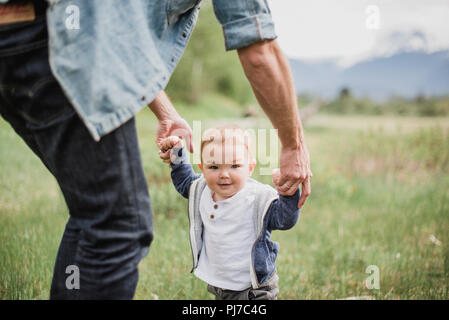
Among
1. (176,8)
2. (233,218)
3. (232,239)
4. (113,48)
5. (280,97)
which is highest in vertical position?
(176,8)

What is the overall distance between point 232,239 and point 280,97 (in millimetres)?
908

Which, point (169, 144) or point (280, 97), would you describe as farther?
point (169, 144)

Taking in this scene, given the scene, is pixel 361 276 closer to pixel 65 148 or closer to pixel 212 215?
pixel 212 215

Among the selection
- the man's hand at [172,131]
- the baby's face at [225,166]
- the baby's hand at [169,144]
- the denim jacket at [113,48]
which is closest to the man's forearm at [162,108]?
the man's hand at [172,131]


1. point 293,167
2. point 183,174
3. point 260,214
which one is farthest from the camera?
point 183,174

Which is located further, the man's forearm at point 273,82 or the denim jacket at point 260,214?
the denim jacket at point 260,214

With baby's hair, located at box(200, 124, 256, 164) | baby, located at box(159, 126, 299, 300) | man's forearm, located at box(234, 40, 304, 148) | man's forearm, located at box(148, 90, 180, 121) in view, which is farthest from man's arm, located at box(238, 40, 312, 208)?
man's forearm, located at box(148, 90, 180, 121)

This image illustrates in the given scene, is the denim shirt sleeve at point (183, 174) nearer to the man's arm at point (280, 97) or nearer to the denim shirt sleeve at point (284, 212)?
the denim shirt sleeve at point (284, 212)

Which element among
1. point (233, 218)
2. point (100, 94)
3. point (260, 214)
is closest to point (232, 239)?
point (233, 218)

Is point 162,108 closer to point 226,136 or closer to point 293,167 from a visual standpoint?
point 226,136

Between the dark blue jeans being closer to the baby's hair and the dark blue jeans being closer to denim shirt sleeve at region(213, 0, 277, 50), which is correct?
denim shirt sleeve at region(213, 0, 277, 50)

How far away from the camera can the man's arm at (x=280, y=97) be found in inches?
53.8

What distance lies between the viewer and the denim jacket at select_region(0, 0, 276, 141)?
122 centimetres

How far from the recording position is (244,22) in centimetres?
133
